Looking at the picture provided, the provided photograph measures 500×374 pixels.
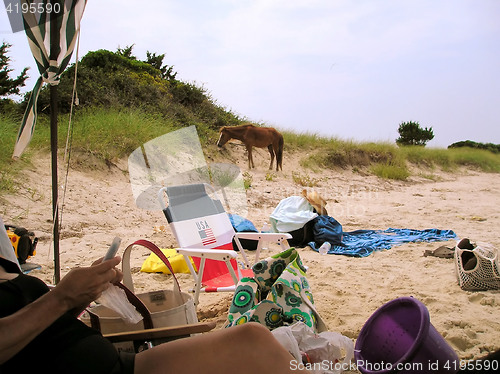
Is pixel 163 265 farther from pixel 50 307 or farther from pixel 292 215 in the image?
pixel 50 307

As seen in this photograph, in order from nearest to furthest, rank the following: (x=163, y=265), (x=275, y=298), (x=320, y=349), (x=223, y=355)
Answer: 1. (x=223, y=355)
2. (x=320, y=349)
3. (x=275, y=298)
4. (x=163, y=265)

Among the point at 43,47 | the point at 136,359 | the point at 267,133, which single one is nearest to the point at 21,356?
the point at 136,359

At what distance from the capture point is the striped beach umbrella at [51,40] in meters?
2.63

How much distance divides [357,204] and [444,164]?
1102 centimetres

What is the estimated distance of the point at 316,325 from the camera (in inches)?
94.5

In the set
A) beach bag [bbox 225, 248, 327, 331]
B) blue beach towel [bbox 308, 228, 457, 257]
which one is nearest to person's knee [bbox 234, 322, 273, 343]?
beach bag [bbox 225, 248, 327, 331]

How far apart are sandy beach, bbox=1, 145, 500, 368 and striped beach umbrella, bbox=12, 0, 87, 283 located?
1617 mm

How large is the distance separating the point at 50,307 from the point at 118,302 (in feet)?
1.28

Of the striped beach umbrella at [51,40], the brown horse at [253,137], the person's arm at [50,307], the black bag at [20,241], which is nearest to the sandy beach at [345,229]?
the brown horse at [253,137]

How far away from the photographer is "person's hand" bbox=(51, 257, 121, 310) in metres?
1.26

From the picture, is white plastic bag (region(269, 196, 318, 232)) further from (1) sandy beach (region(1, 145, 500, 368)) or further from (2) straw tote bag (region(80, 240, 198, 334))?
(2) straw tote bag (region(80, 240, 198, 334))

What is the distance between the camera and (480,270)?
3297 mm

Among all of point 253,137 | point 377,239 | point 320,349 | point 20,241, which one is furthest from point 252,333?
point 253,137

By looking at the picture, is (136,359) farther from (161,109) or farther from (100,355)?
(161,109)
